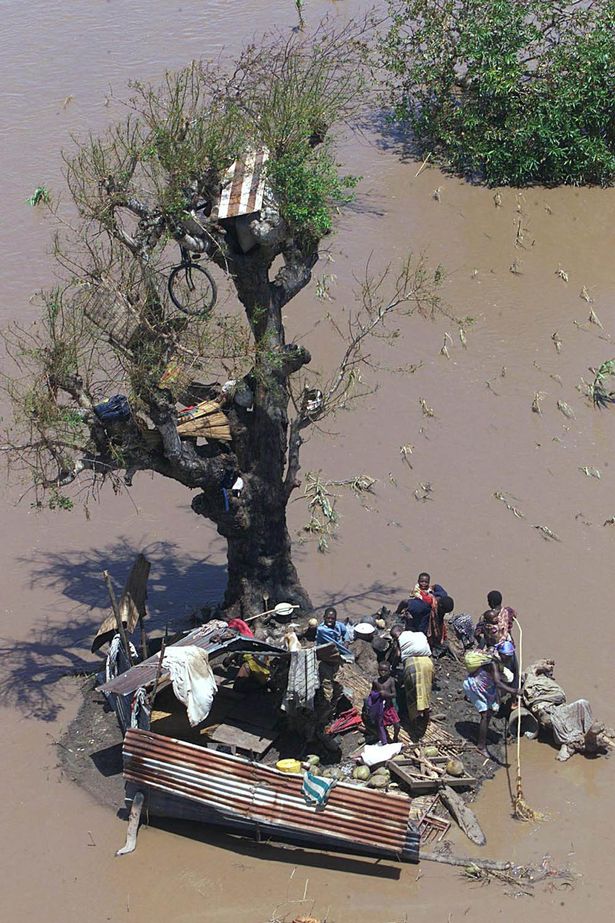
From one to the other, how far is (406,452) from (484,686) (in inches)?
219

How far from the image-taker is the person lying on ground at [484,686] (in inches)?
452

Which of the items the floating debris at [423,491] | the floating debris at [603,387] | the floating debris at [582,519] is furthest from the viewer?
the floating debris at [603,387]

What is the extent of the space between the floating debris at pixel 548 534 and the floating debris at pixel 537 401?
94.5 inches

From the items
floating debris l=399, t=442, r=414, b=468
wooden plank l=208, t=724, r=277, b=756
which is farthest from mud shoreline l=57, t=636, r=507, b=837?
floating debris l=399, t=442, r=414, b=468

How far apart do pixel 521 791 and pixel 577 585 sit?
369 cm

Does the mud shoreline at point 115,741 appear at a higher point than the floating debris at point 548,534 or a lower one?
lower

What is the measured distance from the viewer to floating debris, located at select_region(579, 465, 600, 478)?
639 inches

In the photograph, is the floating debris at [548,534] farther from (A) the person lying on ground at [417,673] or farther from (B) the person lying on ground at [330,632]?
(A) the person lying on ground at [417,673]

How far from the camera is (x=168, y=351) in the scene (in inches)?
450

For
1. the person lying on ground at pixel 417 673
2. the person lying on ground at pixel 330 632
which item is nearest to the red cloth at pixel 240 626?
the person lying on ground at pixel 330 632

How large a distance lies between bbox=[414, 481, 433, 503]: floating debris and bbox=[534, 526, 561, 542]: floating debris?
145 cm

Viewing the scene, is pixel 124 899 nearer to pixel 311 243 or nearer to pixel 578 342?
pixel 311 243

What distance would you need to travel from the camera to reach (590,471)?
1630cm

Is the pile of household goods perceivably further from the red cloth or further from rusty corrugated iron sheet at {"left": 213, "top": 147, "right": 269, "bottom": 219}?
rusty corrugated iron sheet at {"left": 213, "top": 147, "right": 269, "bottom": 219}
